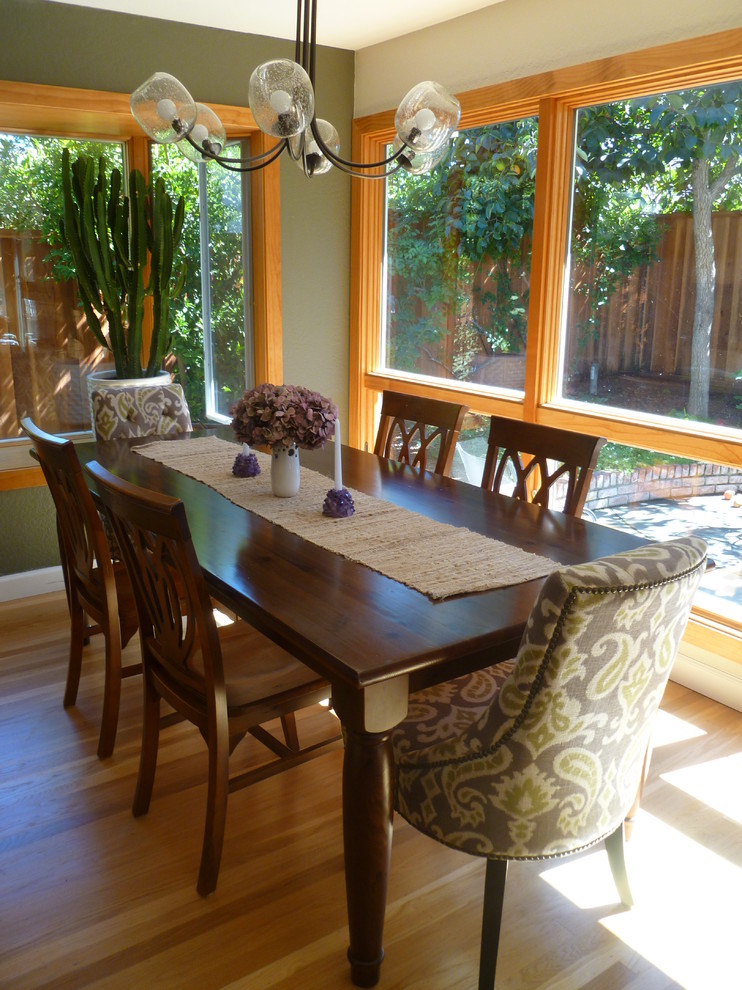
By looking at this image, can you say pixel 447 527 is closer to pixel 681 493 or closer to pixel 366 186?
pixel 681 493

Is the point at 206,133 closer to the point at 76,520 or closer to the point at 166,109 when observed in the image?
the point at 166,109

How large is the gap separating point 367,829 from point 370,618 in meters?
0.41

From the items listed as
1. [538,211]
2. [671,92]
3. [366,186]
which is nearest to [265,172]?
[366,186]

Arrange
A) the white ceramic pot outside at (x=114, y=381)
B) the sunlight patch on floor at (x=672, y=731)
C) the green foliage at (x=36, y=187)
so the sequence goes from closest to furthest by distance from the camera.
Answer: the sunlight patch on floor at (x=672, y=731), the white ceramic pot outside at (x=114, y=381), the green foliage at (x=36, y=187)

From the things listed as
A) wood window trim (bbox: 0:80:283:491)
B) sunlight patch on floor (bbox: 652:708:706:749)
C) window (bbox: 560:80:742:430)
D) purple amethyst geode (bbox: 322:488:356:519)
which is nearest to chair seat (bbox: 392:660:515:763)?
purple amethyst geode (bbox: 322:488:356:519)

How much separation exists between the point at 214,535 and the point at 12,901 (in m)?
1.00

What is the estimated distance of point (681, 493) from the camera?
3189 mm

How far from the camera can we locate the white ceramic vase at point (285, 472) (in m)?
2.55

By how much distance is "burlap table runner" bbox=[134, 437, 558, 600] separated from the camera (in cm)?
196

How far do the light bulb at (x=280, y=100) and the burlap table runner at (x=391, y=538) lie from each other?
1.06 meters

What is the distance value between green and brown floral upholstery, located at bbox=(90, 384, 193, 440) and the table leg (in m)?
2.21

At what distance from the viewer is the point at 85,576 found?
2707mm

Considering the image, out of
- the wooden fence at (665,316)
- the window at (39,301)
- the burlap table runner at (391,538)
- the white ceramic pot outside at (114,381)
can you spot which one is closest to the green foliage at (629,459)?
the wooden fence at (665,316)

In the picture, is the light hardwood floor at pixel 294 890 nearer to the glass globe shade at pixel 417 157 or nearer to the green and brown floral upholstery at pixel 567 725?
the green and brown floral upholstery at pixel 567 725
